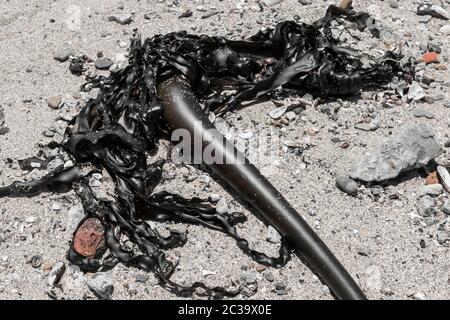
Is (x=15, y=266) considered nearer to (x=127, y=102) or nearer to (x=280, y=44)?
(x=127, y=102)

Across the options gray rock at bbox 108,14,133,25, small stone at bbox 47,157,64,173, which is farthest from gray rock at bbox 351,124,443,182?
gray rock at bbox 108,14,133,25

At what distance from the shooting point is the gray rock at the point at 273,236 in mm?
3412

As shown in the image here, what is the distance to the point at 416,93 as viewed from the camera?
4.17 m

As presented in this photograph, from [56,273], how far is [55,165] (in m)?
0.82

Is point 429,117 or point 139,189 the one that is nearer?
point 139,189

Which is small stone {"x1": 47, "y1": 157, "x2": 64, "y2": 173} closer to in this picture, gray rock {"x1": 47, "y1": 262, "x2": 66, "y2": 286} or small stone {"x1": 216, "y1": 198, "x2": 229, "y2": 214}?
gray rock {"x1": 47, "y1": 262, "x2": 66, "y2": 286}

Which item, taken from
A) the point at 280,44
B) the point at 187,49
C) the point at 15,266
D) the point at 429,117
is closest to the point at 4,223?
the point at 15,266

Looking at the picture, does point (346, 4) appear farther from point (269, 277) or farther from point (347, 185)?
point (269, 277)

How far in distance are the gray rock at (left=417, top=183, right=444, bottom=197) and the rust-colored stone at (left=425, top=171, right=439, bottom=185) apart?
41mm

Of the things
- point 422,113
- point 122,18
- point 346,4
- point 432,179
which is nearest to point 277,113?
point 422,113

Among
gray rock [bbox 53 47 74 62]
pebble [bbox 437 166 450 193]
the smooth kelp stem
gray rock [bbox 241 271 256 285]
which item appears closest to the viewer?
the smooth kelp stem

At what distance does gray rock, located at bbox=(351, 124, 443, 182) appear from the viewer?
3.57 metres
